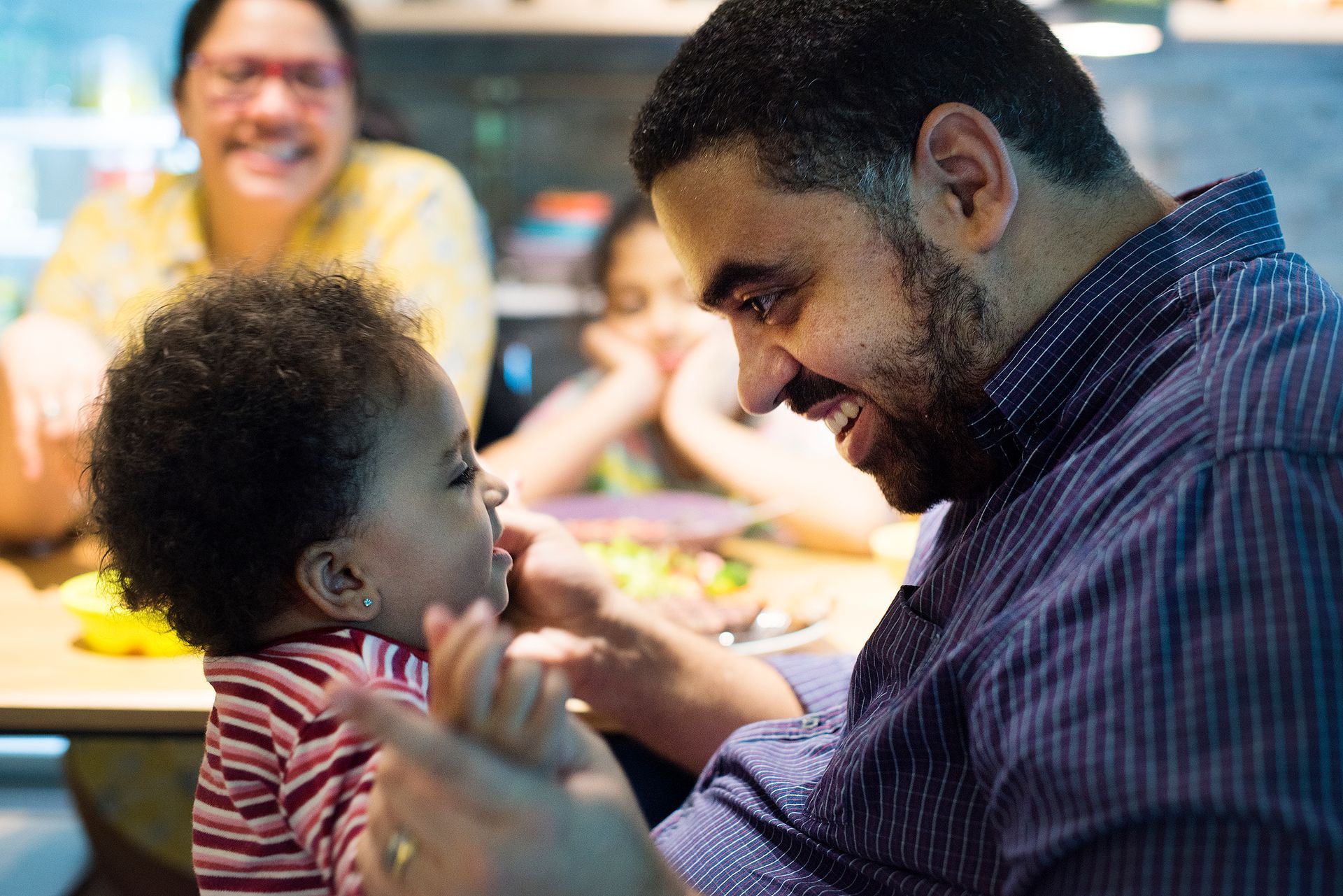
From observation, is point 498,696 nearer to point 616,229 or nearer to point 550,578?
point 550,578

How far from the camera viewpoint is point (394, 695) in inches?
32.7

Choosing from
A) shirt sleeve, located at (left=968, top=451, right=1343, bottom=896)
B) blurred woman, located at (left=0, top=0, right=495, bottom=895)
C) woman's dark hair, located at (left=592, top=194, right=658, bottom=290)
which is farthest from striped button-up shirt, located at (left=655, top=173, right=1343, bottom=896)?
woman's dark hair, located at (left=592, top=194, right=658, bottom=290)

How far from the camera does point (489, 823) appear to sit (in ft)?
1.99

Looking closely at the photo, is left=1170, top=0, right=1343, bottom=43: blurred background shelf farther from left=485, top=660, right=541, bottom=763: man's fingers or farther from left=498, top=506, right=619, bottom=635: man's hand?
left=485, top=660, right=541, bottom=763: man's fingers

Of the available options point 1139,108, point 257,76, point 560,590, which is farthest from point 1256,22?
point 560,590

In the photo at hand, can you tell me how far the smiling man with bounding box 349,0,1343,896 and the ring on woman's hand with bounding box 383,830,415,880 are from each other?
0.6 inches

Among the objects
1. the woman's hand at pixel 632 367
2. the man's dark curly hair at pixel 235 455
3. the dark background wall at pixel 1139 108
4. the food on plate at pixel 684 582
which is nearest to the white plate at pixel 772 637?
the food on plate at pixel 684 582

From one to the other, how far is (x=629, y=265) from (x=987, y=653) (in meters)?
2.05

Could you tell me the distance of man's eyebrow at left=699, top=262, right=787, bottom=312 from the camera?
98 cm

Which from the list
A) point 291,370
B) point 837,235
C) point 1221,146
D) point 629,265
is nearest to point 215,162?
point 629,265

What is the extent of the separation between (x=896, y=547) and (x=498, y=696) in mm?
1114

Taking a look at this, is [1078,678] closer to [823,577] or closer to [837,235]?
[837,235]

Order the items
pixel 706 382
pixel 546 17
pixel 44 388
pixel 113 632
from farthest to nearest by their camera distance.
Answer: pixel 546 17 → pixel 706 382 → pixel 44 388 → pixel 113 632

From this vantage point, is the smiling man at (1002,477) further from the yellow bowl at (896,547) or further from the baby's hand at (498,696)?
the yellow bowl at (896,547)
